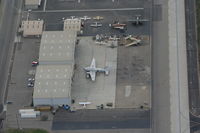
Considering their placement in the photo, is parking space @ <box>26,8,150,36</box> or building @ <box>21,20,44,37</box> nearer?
parking space @ <box>26,8,150,36</box>

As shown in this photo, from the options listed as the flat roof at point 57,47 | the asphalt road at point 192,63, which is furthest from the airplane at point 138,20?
the flat roof at point 57,47

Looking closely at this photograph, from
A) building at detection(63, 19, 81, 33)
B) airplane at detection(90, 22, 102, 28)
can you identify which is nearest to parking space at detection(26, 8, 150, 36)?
airplane at detection(90, 22, 102, 28)

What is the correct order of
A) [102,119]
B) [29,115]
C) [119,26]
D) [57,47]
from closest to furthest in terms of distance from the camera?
[102,119]
[29,115]
[57,47]
[119,26]

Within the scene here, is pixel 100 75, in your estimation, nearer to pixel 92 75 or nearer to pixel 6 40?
pixel 92 75

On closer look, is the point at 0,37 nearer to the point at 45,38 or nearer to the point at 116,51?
the point at 45,38

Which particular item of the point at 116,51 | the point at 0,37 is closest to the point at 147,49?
the point at 116,51

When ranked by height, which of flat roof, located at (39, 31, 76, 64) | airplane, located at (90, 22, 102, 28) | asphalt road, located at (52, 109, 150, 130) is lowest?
asphalt road, located at (52, 109, 150, 130)

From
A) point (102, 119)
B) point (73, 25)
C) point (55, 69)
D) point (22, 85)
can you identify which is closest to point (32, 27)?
point (73, 25)

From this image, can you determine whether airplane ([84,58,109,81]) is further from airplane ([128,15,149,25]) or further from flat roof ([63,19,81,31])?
airplane ([128,15,149,25])
